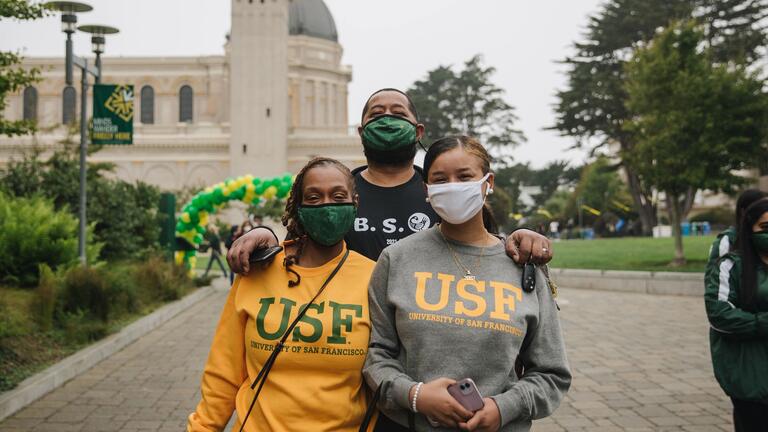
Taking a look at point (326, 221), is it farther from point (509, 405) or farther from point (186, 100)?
point (186, 100)

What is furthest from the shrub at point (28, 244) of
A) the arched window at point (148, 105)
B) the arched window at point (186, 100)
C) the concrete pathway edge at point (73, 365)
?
the arched window at point (148, 105)

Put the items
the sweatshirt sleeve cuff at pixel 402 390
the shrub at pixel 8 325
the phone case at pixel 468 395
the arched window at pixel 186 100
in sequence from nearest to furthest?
the phone case at pixel 468 395 < the sweatshirt sleeve cuff at pixel 402 390 < the shrub at pixel 8 325 < the arched window at pixel 186 100

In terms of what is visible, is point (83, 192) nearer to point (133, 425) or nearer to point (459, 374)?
point (133, 425)

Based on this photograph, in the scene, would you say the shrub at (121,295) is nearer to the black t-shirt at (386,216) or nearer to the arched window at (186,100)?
the black t-shirt at (386,216)

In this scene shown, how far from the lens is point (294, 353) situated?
2762mm

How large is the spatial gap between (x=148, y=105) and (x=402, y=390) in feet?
261

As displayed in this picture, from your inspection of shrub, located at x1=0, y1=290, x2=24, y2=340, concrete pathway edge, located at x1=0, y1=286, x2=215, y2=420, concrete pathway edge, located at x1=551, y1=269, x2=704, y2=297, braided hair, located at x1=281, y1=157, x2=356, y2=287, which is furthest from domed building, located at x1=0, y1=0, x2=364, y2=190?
braided hair, located at x1=281, y1=157, x2=356, y2=287

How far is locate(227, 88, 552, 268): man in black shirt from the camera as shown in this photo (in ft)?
11.3

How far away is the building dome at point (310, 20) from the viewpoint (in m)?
Answer: 80.7

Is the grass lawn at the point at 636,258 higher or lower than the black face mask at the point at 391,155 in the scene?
lower

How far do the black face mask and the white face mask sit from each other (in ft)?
2.60

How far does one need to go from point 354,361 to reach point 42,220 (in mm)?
12394

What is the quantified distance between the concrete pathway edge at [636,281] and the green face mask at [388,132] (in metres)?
14.6

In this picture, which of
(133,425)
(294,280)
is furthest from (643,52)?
(294,280)
